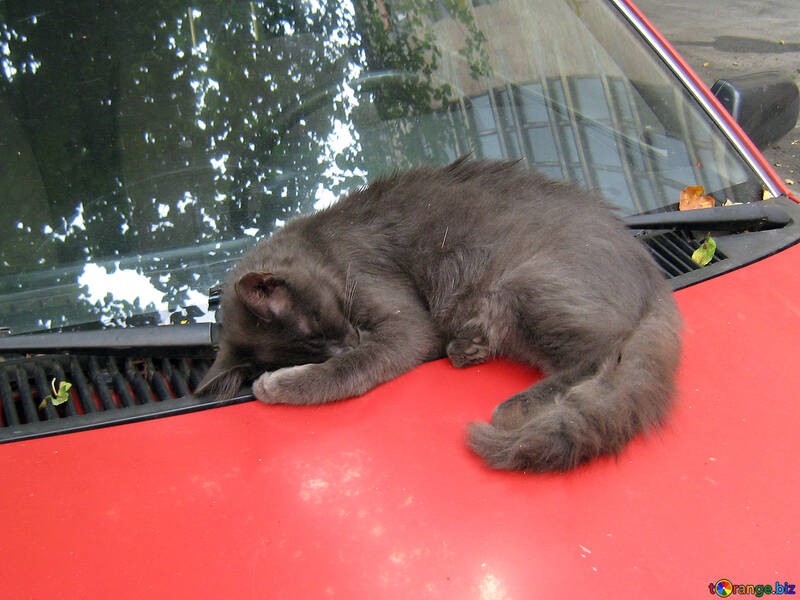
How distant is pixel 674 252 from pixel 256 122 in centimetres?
141

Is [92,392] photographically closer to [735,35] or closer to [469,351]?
[469,351]

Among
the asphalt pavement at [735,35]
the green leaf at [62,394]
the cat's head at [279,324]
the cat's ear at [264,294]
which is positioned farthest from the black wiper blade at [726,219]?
the asphalt pavement at [735,35]

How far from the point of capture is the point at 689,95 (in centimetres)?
262

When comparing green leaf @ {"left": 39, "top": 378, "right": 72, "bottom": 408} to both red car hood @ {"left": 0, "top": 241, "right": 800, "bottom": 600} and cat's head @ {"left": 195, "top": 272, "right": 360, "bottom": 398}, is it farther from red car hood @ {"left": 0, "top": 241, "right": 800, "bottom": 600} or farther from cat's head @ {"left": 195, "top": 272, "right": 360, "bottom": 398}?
cat's head @ {"left": 195, "top": 272, "right": 360, "bottom": 398}

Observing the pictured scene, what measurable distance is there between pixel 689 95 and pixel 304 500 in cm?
205

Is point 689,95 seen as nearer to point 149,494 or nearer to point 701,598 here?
point 701,598

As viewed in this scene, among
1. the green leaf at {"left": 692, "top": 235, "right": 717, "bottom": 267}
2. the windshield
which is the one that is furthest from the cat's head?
the green leaf at {"left": 692, "top": 235, "right": 717, "bottom": 267}

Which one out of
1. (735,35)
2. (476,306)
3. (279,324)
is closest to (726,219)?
(476,306)

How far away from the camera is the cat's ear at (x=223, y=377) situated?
182 cm

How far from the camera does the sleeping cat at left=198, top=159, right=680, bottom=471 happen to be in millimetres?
1753

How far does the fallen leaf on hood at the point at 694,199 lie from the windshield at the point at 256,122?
0.13 feet

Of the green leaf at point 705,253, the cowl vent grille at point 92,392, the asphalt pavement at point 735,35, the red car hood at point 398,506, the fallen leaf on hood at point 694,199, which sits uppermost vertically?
the asphalt pavement at point 735,35

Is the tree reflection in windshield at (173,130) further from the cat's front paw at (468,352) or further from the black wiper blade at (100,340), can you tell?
the cat's front paw at (468,352)

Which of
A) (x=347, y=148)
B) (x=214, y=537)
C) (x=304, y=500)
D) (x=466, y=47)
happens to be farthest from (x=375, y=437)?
(x=466, y=47)
